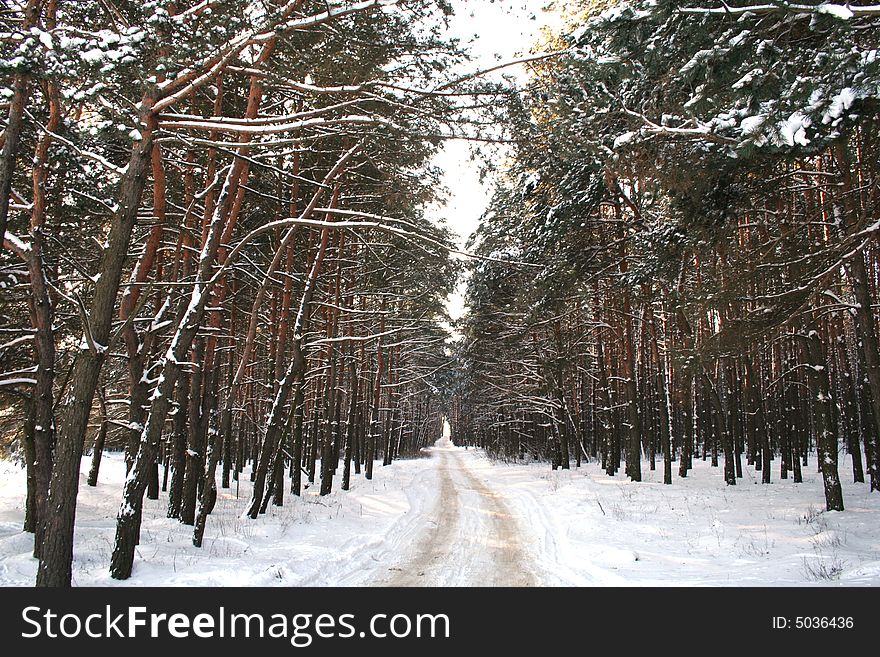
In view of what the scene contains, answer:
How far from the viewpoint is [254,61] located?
7340mm

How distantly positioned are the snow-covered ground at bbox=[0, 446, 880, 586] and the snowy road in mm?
39

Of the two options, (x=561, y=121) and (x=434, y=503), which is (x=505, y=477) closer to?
(x=434, y=503)

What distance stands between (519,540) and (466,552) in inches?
61.8

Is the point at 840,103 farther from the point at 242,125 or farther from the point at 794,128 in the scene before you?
the point at 242,125

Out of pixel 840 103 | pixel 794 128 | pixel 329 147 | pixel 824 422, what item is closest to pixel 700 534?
pixel 824 422

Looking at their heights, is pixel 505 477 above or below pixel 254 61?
below

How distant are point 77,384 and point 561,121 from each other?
706 centimetres

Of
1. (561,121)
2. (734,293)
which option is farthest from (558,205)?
(561,121)

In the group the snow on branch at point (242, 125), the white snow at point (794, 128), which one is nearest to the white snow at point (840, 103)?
the white snow at point (794, 128)

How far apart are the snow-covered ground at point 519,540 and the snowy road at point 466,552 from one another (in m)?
0.04

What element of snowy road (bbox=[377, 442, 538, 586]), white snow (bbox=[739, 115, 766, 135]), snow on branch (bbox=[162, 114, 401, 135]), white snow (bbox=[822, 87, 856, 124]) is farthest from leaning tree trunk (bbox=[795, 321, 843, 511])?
snow on branch (bbox=[162, 114, 401, 135])

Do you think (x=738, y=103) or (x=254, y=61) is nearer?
(x=738, y=103)

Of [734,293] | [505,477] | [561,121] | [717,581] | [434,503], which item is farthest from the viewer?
[505,477]
